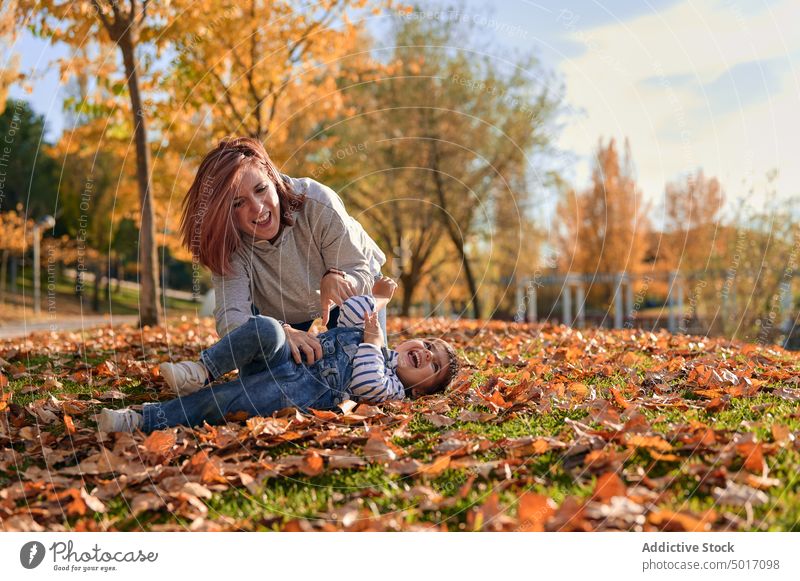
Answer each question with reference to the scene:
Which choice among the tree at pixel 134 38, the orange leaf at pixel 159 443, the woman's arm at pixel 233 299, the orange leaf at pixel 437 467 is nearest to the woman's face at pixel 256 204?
the woman's arm at pixel 233 299

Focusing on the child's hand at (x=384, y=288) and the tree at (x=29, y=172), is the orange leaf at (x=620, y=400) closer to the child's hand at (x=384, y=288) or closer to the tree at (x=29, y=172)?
the child's hand at (x=384, y=288)

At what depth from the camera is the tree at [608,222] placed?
1757cm

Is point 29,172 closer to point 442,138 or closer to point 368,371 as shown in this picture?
point 442,138

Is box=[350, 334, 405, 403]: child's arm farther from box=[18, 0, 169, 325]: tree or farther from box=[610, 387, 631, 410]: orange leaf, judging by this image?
box=[18, 0, 169, 325]: tree

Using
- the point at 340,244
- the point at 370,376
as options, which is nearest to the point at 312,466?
the point at 370,376

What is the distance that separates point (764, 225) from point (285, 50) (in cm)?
1014

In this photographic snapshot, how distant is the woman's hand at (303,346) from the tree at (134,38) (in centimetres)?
537

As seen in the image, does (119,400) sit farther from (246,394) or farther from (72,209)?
(72,209)

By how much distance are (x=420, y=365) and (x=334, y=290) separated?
27.4 inches

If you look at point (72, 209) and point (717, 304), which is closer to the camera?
point (717, 304)

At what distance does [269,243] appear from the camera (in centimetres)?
477

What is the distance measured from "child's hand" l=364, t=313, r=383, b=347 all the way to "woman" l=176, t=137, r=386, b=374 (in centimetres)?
27
